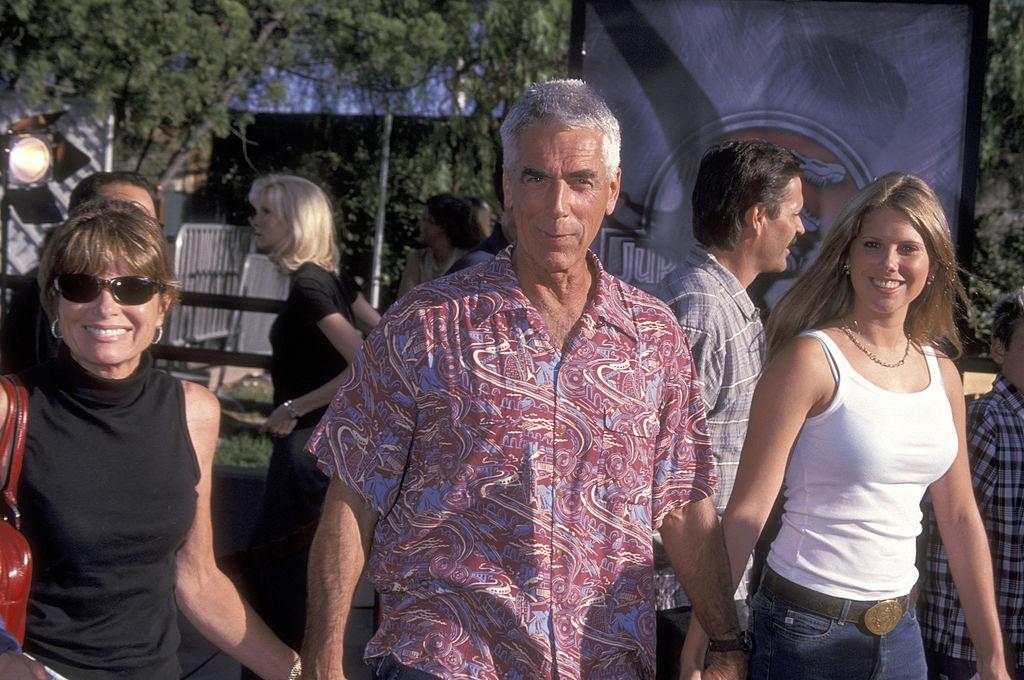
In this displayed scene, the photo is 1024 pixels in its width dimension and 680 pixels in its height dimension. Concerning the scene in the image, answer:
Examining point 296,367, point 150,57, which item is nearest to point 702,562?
point 296,367

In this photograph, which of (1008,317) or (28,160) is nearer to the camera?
(1008,317)

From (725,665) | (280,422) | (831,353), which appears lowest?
(725,665)

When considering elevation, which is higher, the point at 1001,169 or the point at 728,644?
the point at 1001,169

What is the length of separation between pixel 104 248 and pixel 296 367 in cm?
187

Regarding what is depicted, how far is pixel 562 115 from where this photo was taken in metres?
2.29

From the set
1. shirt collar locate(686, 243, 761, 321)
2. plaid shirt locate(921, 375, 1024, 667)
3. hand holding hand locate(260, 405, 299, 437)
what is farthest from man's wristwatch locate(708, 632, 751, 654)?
hand holding hand locate(260, 405, 299, 437)

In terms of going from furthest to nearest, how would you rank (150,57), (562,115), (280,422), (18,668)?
(150,57) < (280,422) < (562,115) < (18,668)

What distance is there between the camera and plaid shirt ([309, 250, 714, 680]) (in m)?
2.12

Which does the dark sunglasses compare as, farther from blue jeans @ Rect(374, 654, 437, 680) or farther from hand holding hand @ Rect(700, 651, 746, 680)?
hand holding hand @ Rect(700, 651, 746, 680)

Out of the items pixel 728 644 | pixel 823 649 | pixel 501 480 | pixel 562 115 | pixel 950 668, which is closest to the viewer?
pixel 501 480

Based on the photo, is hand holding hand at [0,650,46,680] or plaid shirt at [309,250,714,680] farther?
plaid shirt at [309,250,714,680]

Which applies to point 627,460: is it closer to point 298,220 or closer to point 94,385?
point 94,385

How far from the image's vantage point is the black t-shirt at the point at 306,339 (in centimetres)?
418

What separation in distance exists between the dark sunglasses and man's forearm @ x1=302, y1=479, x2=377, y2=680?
0.62 m
